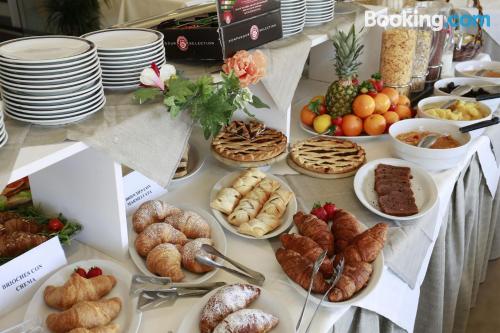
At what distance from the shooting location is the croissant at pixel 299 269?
95 centimetres

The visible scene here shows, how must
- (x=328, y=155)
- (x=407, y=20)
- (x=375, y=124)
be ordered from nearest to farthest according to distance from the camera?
(x=328, y=155) → (x=375, y=124) → (x=407, y=20)

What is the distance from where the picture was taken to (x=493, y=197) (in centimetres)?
184

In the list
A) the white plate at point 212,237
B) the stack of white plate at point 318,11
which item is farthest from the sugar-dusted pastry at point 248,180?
the stack of white plate at point 318,11

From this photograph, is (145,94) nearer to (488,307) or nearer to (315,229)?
(315,229)

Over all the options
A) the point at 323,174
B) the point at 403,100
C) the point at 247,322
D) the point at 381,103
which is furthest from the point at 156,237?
the point at 403,100

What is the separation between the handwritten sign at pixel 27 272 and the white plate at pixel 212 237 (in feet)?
0.47

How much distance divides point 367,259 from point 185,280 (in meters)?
0.37

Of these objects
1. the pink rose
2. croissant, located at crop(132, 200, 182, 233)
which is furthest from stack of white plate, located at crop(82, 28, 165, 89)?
croissant, located at crop(132, 200, 182, 233)

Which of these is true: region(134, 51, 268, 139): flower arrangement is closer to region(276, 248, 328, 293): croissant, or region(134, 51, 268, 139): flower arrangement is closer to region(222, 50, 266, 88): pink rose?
region(222, 50, 266, 88): pink rose

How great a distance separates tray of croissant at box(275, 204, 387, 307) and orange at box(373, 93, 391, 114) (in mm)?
596

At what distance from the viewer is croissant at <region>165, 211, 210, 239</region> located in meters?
1.12

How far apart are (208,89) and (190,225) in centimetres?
30

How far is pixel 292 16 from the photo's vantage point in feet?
4.84

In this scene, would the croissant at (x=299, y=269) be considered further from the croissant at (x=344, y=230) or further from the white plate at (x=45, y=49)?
the white plate at (x=45, y=49)
